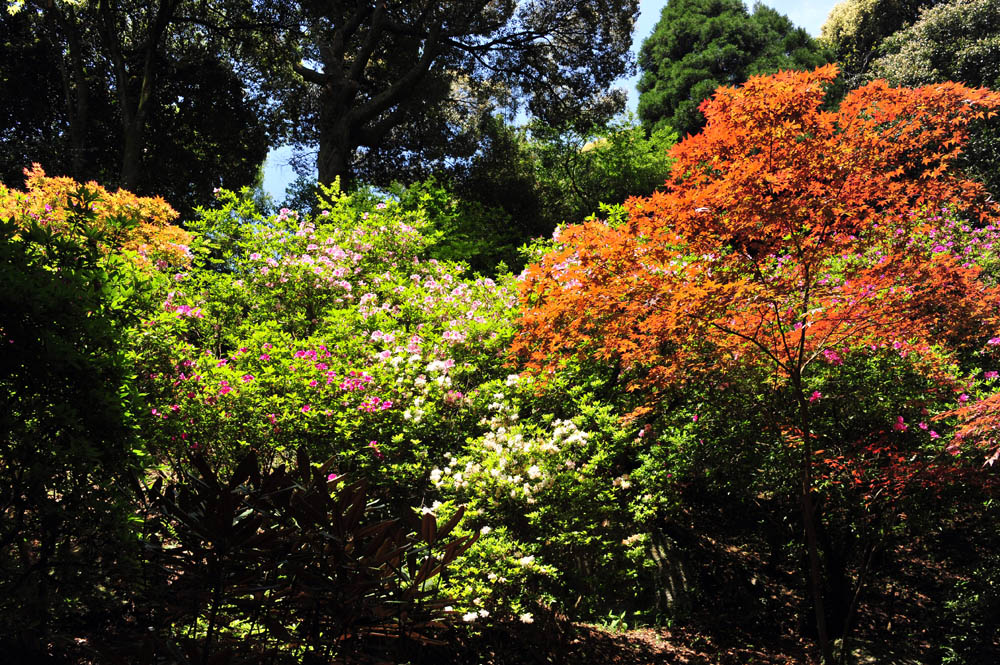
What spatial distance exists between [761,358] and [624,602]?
2861 mm

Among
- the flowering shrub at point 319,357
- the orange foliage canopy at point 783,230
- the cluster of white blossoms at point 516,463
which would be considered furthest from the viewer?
the flowering shrub at point 319,357

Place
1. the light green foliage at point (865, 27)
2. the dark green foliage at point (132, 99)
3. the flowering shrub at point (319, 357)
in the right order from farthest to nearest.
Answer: the light green foliage at point (865, 27), the dark green foliage at point (132, 99), the flowering shrub at point (319, 357)

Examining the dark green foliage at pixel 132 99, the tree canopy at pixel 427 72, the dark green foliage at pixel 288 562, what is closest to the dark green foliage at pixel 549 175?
the tree canopy at pixel 427 72

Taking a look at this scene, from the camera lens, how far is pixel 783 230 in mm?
3799

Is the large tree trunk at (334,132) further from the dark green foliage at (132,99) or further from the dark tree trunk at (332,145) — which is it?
the dark green foliage at (132,99)

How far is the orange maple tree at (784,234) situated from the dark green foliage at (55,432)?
295 centimetres

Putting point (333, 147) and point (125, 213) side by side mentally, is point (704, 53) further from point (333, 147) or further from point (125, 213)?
point (125, 213)

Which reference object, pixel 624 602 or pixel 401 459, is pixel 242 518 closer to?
pixel 401 459

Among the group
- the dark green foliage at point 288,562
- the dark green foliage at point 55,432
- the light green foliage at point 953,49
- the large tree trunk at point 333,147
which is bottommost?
the dark green foliage at point 288,562

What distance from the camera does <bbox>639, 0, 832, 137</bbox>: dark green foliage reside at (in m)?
19.9

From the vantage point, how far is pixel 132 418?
7.59ft

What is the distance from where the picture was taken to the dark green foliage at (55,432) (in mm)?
2066

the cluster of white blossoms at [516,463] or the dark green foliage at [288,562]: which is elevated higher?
the cluster of white blossoms at [516,463]

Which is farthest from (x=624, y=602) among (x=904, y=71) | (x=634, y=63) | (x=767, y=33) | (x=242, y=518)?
(x=767, y=33)
